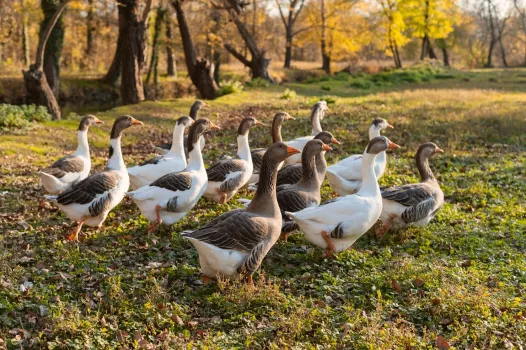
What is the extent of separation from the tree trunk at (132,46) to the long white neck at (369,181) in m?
18.1

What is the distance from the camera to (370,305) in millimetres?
6637

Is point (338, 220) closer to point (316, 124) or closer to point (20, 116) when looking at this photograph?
point (316, 124)

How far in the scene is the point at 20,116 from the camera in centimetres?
1705

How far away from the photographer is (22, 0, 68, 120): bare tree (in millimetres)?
18672

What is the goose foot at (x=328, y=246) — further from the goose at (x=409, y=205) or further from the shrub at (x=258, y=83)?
the shrub at (x=258, y=83)

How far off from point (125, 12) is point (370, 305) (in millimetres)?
20926

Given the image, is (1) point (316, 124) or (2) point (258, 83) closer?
(1) point (316, 124)

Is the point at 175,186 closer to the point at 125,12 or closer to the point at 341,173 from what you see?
the point at 341,173

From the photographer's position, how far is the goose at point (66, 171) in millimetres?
9492

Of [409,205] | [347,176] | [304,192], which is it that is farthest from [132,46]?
[409,205]

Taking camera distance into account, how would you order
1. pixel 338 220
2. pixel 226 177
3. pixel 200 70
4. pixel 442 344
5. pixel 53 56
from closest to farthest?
1. pixel 442 344
2. pixel 338 220
3. pixel 226 177
4. pixel 53 56
5. pixel 200 70

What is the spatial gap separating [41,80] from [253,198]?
46.7 ft

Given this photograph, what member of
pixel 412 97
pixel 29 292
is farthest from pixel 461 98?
pixel 29 292

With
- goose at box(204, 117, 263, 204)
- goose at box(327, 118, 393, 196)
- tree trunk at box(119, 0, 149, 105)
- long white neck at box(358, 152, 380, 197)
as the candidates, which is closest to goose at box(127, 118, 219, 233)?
goose at box(204, 117, 263, 204)
